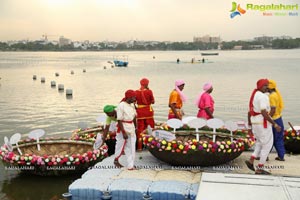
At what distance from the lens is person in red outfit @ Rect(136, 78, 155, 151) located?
31.6 feet

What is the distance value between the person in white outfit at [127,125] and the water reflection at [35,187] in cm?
180

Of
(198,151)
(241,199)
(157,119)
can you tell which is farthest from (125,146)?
(157,119)

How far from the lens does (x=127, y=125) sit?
8.00m

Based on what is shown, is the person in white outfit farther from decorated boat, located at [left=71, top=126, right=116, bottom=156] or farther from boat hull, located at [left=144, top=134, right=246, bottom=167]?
decorated boat, located at [left=71, top=126, right=116, bottom=156]

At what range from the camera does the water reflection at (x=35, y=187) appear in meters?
9.09

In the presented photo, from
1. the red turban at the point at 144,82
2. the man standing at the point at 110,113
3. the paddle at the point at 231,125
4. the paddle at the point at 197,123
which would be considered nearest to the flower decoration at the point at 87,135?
the red turban at the point at 144,82

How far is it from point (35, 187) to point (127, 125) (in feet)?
9.78

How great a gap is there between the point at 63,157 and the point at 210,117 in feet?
11.2

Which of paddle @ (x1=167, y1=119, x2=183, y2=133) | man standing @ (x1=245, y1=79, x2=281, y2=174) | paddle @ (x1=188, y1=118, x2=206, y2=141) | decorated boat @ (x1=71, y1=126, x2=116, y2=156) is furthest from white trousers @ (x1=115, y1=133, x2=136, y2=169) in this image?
decorated boat @ (x1=71, y1=126, x2=116, y2=156)

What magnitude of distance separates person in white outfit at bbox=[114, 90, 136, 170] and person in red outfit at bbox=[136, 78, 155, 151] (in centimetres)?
140

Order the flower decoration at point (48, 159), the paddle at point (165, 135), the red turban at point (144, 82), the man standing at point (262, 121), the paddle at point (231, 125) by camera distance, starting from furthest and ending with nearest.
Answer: the red turban at point (144, 82), the flower decoration at point (48, 159), the paddle at point (231, 125), the paddle at point (165, 135), the man standing at point (262, 121)

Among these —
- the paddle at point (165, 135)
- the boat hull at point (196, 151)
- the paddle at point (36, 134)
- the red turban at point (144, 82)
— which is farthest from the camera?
the paddle at point (36, 134)

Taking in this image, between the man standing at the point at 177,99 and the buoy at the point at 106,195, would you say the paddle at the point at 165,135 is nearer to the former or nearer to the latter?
the man standing at the point at 177,99

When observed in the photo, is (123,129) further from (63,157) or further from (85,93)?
(85,93)
